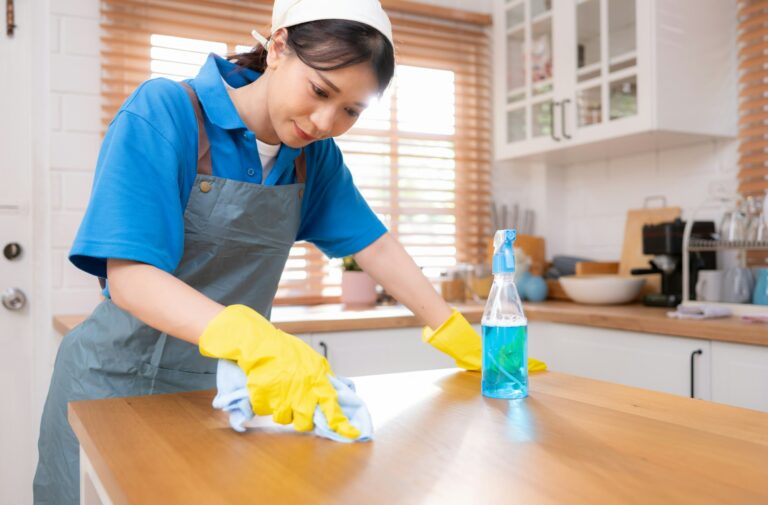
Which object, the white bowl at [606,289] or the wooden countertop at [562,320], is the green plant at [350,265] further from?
the white bowl at [606,289]

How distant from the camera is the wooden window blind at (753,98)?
255cm

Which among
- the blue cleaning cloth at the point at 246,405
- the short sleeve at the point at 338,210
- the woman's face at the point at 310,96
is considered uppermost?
the woman's face at the point at 310,96

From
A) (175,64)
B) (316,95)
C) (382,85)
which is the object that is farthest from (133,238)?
(175,64)

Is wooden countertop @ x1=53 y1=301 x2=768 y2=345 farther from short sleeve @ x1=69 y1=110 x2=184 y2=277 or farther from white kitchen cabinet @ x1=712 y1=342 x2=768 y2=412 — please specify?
short sleeve @ x1=69 y1=110 x2=184 y2=277

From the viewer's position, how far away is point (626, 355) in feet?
7.73

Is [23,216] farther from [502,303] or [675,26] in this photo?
[675,26]

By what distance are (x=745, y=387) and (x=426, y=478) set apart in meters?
1.65

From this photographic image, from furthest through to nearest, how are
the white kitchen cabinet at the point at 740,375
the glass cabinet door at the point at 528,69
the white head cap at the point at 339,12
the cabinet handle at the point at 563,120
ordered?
the glass cabinet door at the point at 528,69 → the cabinet handle at the point at 563,120 → the white kitchen cabinet at the point at 740,375 → the white head cap at the point at 339,12

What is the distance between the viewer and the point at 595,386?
1108 mm

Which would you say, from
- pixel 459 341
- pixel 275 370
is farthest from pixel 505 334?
A: pixel 275 370

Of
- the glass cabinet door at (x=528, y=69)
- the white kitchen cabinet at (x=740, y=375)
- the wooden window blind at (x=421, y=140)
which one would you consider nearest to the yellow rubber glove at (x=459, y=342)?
the white kitchen cabinet at (x=740, y=375)

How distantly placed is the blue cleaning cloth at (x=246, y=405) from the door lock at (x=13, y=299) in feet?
6.48

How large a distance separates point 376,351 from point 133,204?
1.58 metres

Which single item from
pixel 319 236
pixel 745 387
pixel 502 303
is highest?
pixel 319 236
